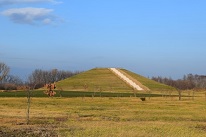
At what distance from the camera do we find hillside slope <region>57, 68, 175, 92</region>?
134 m

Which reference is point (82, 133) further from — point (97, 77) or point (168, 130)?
point (97, 77)

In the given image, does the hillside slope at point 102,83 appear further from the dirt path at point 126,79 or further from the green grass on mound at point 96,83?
the dirt path at point 126,79

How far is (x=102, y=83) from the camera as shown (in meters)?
150

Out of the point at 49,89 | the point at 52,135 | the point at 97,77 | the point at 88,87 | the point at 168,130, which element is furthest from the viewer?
the point at 97,77

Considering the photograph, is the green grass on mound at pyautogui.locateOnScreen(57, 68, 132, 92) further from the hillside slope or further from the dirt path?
the dirt path

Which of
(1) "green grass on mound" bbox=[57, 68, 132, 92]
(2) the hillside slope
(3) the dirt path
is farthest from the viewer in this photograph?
(3) the dirt path

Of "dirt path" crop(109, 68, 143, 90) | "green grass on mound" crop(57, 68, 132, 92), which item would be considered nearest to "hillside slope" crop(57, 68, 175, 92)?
"green grass on mound" crop(57, 68, 132, 92)

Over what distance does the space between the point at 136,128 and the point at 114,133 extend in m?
3.68

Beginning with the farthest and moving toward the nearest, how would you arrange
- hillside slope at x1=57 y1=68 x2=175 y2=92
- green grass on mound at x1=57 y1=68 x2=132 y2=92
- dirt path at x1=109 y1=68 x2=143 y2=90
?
dirt path at x1=109 y1=68 x2=143 y2=90 → hillside slope at x1=57 y1=68 x2=175 y2=92 → green grass on mound at x1=57 y1=68 x2=132 y2=92

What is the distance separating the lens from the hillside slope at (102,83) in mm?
134250

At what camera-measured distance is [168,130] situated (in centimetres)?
2758

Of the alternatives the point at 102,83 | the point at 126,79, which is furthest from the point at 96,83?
the point at 126,79

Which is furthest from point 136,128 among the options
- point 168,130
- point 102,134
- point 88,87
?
point 88,87

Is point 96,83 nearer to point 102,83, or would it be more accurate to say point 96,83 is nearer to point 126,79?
point 102,83
